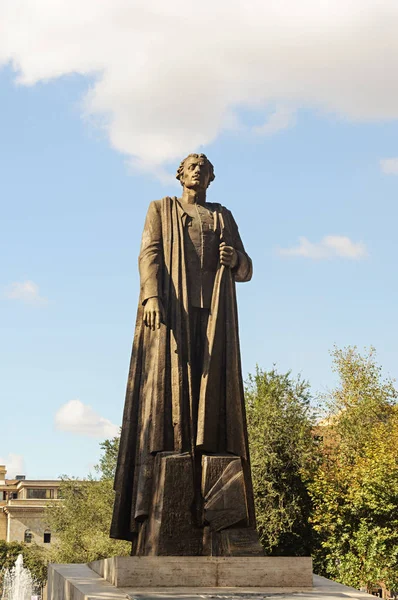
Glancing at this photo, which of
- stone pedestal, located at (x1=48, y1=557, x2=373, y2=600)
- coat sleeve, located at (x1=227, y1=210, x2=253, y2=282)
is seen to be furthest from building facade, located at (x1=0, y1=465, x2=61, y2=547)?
stone pedestal, located at (x1=48, y1=557, x2=373, y2=600)

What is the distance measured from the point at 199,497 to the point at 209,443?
2.00ft

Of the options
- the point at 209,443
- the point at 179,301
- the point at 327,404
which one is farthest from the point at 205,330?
the point at 327,404

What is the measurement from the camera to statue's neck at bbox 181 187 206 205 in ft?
35.9

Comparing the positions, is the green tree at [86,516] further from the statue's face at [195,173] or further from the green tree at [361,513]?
the statue's face at [195,173]

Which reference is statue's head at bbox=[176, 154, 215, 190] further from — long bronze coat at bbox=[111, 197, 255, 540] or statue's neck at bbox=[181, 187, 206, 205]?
long bronze coat at bbox=[111, 197, 255, 540]

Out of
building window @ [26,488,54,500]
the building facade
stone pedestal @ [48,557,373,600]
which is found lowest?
stone pedestal @ [48,557,373,600]

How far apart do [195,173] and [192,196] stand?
0.91 feet

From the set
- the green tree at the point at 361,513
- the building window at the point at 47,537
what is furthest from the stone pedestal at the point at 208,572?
the building window at the point at 47,537

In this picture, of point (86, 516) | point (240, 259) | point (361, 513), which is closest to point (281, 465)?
point (361, 513)

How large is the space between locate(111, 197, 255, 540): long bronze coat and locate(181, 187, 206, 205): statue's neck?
249mm

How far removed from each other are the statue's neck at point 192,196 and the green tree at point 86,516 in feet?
94.3

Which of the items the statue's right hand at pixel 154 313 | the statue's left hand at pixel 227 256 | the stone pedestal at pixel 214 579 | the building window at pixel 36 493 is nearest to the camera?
the stone pedestal at pixel 214 579

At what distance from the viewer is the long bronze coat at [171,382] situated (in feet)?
32.0

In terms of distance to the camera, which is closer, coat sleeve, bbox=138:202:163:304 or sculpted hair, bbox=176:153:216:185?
coat sleeve, bbox=138:202:163:304
